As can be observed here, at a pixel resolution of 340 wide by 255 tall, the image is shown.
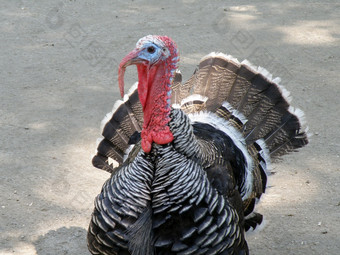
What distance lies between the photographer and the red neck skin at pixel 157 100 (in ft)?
10.9

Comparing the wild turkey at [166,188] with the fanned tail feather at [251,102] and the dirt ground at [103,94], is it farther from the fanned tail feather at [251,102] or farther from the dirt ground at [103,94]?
the dirt ground at [103,94]

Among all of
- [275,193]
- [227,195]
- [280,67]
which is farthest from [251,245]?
[280,67]

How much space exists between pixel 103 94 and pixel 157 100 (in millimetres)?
3311

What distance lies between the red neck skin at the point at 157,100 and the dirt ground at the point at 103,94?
1563mm

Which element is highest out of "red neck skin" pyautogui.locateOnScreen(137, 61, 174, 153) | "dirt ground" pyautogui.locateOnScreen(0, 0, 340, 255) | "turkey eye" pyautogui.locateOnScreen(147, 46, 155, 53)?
"turkey eye" pyautogui.locateOnScreen(147, 46, 155, 53)

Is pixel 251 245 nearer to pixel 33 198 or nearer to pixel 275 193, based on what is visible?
pixel 275 193

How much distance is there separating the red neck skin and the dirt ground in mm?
1563

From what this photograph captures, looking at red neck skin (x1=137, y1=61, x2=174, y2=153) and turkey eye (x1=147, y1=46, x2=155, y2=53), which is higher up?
turkey eye (x1=147, y1=46, x2=155, y2=53)

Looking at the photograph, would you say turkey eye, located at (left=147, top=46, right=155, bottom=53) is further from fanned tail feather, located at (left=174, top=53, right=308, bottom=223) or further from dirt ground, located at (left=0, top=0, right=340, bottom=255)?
dirt ground, located at (left=0, top=0, right=340, bottom=255)

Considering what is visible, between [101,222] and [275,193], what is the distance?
2143 mm

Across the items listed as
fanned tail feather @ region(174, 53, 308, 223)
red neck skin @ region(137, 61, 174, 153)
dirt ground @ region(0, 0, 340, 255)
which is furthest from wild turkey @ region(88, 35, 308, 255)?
dirt ground @ region(0, 0, 340, 255)

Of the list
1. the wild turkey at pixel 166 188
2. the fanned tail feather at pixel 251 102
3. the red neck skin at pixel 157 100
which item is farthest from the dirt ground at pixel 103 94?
the red neck skin at pixel 157 100

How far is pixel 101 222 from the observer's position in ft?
11.5

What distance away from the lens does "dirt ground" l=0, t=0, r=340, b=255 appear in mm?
4680
